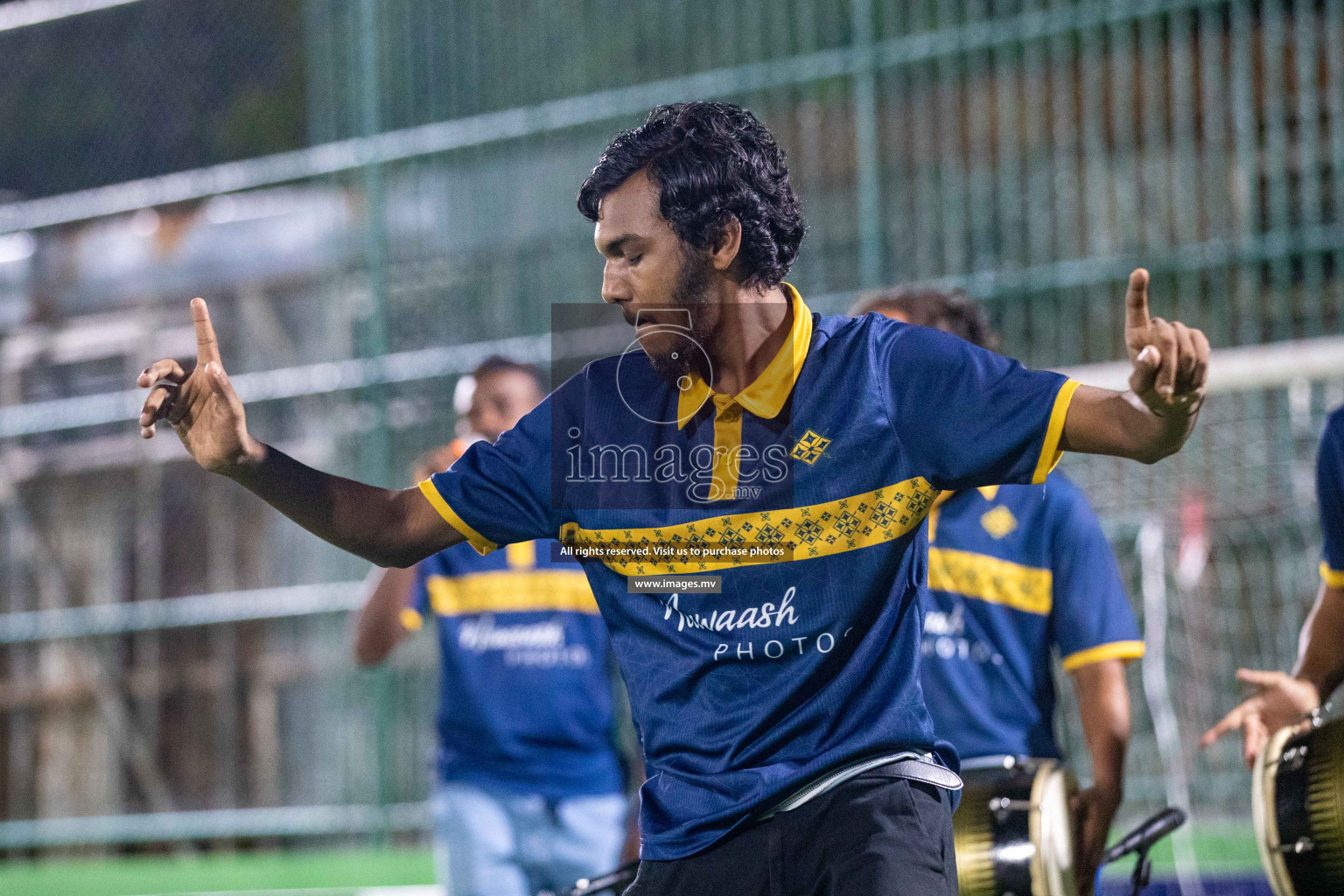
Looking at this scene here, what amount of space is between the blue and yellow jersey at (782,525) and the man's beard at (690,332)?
2cm

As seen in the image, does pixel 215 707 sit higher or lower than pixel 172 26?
lower

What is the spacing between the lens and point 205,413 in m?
2.66

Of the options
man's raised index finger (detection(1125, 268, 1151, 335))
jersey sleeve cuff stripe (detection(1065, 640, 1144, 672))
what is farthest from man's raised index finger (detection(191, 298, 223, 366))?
jersey sleeve cuff stripe (detection(1065, 640, 1144, 672))

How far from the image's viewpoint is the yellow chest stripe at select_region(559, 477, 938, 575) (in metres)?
2.61

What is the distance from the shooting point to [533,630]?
5273 mm

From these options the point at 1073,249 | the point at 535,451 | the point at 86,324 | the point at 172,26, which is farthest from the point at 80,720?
the point at 535,451

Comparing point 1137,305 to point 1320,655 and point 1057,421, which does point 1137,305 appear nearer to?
point 1057,421

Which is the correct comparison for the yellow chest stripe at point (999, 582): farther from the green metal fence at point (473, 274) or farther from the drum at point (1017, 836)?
the green metal fence at point (473, 274)

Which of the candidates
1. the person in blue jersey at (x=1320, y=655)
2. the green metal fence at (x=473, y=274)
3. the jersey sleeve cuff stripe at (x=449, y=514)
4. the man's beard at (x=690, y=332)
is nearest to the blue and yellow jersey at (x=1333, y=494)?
the person in blue jersey at (x=1320, y=655)

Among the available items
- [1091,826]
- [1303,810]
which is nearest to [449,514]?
[1091,826]

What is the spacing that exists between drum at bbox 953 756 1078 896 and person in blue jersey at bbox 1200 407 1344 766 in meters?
0.44

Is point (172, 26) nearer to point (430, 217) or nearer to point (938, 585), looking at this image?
point (430, 217)

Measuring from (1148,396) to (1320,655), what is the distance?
67.5 inches

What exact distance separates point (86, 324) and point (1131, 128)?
6.80 metres
